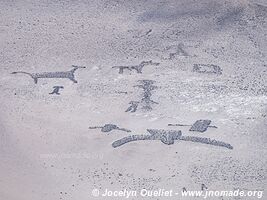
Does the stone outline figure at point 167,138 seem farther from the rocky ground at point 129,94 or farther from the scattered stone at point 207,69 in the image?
the scattered stone at point 207,69

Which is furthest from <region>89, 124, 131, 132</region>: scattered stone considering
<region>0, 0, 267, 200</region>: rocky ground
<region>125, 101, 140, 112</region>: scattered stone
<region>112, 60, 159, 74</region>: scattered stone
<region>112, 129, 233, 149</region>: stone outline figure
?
<region>112, 60, 159, 74</region>: scattered stone

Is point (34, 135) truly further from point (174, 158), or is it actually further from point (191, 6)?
point (191, 6)

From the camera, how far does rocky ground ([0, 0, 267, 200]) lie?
654 cm

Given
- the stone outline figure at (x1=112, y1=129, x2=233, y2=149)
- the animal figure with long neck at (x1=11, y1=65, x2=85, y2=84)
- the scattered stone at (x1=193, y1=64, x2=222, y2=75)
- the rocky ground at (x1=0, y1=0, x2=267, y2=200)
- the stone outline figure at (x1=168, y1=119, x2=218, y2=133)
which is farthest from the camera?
the scattered stone at (x1=193, y1=64, x2=222, y2=75)

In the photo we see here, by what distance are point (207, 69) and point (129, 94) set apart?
5.25 feet

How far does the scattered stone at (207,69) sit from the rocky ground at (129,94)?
18 mm

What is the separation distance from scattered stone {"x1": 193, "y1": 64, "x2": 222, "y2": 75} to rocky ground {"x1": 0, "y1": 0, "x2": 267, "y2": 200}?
18mm

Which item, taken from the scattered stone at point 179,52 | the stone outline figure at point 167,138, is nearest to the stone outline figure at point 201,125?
the stone outline figure at point 167,138

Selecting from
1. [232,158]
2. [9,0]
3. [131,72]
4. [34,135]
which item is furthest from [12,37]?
[232,158]

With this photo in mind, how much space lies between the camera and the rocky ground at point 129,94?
6535mm

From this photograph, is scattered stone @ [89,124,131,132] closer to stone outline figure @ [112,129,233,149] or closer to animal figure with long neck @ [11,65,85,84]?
stone outline figure @ [112,129,233,149]

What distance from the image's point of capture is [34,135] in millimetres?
7312

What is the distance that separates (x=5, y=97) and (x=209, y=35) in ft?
14.0

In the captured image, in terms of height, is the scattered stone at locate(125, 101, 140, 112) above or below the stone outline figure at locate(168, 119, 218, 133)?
above
